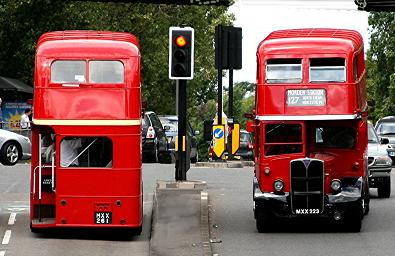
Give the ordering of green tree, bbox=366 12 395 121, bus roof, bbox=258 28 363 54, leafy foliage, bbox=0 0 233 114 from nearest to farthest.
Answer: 1. bus roof, bbox=258 28 363 54
2. leafy foliage, bbox=0 0 233 114
3. green tree, bbox=366 12 395 121

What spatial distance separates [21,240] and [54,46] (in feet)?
11.2

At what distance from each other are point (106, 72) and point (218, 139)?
1997 cm

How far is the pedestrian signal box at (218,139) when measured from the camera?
136 feet

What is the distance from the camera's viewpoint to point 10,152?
108ft

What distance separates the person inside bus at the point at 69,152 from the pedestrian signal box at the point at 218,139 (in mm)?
19514

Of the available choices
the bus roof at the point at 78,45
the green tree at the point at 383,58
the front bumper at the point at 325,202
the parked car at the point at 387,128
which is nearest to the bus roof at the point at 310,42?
the front bumper at the point at 325,202

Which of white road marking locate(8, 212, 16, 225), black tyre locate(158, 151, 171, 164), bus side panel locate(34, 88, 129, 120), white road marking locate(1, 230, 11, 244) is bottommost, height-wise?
black tyre locate(158, 151, 171, 164)

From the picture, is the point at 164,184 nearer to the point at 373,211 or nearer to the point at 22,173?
the point at 373,211

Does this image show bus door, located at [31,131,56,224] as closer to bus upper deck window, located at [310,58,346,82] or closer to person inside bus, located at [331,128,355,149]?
bus upper deck window, located at [310,58,346,82]

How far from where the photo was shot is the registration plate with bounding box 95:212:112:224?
70.7 feet

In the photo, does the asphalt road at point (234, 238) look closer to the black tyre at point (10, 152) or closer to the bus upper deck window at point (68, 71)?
the bus upper deck window at point (68, 71)

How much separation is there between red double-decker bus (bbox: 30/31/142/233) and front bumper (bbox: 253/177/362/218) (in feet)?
7.96

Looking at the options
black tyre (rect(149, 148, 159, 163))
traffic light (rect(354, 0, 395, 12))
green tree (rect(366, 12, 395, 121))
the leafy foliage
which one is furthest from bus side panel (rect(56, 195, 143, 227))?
green tree (rect(366, 12, 395, 121))

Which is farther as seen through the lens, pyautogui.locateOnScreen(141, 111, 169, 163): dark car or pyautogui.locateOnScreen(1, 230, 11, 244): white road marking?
pyautogui.locateOnScreen(141, 111, 169, 163): dark car
